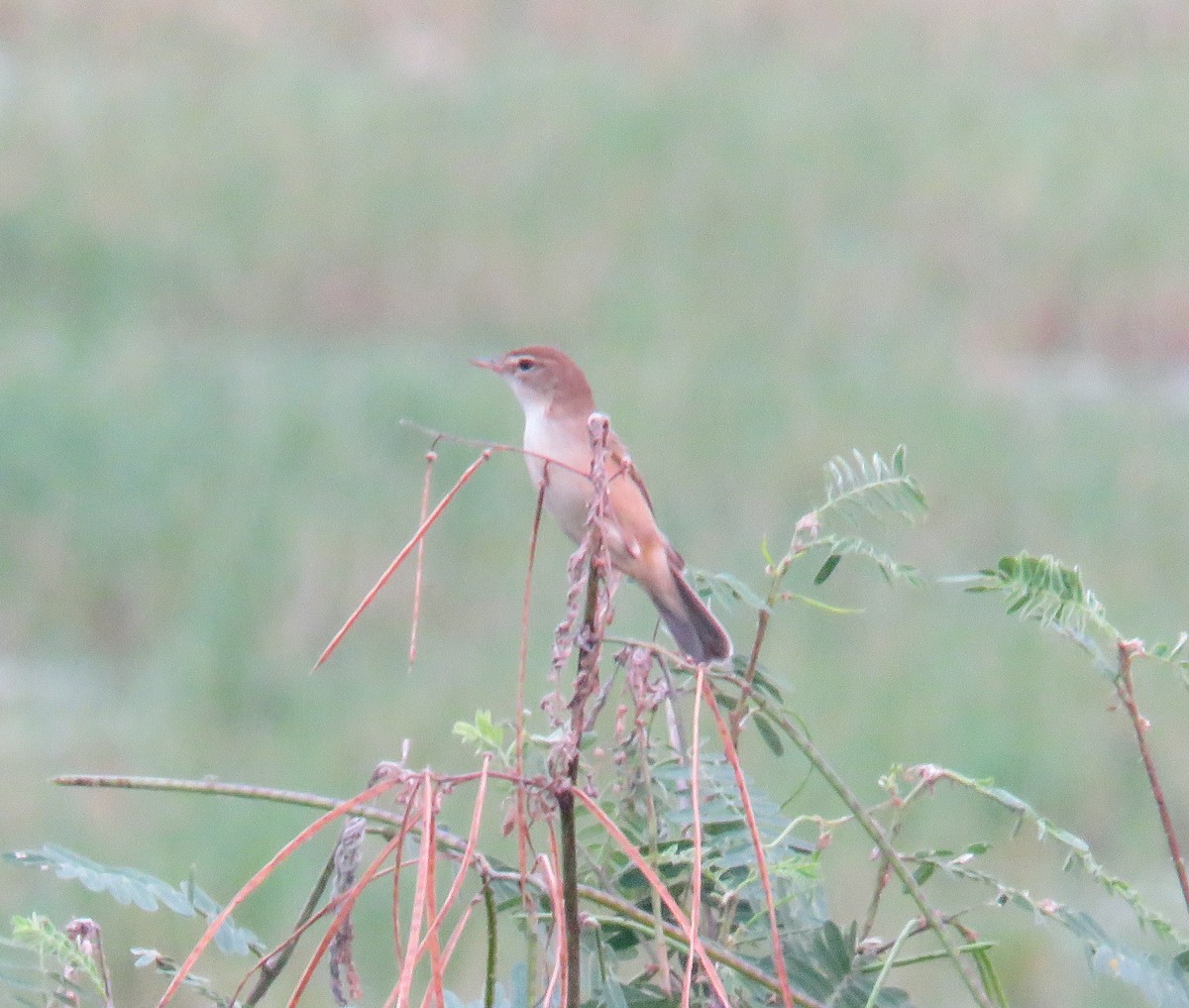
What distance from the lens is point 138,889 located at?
121 cm

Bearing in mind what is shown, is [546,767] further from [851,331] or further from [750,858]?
[851,331]

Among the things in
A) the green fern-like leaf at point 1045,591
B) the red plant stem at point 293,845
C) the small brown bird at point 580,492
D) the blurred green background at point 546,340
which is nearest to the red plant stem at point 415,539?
the red plant stem at point 293,845

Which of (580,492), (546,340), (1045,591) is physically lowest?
(546,340)

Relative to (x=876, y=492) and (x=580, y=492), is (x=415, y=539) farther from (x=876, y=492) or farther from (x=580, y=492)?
(x=580, y=492)

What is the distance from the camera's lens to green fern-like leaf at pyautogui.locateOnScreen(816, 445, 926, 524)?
1.32 m

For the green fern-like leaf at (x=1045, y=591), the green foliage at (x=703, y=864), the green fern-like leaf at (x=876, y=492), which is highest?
the green fern-like leaf at (x=876, y=492)

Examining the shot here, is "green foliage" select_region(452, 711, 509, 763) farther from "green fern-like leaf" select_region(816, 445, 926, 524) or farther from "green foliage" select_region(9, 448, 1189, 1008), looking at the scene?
"green fern-like leaf" select_region(816, 445, 926, 524)

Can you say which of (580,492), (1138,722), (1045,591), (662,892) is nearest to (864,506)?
(1045,591)

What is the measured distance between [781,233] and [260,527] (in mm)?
6829

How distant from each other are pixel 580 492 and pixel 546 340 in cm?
931

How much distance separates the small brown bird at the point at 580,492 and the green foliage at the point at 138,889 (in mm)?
1080

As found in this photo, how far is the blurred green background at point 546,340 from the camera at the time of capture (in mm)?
6711

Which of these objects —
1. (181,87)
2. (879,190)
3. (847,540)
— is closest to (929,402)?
(879,190)

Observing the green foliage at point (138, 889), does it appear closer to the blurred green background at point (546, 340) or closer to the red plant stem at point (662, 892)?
the red plant stem at point (662, 892)
